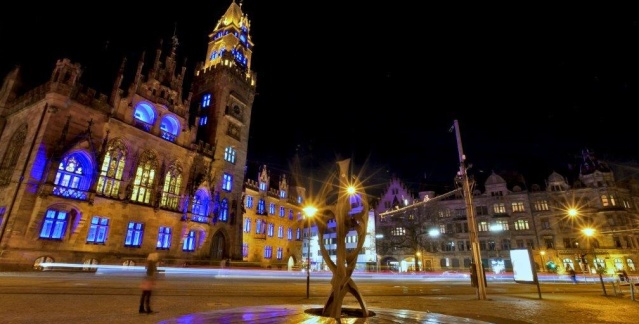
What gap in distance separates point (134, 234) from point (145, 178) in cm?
537

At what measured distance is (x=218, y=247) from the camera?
37.5 meters

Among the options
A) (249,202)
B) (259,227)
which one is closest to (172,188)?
(249,202)

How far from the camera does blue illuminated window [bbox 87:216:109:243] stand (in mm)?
26688

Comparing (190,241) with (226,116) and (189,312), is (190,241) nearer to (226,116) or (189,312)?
(226,116)

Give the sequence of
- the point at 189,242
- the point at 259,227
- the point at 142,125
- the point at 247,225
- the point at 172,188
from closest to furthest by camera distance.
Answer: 1. the point at 142,125
2. the point at 172,188
3. the point at 189,242
4. the point at 247,225
5. the point at 259,227

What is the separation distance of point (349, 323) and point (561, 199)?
60.0 m

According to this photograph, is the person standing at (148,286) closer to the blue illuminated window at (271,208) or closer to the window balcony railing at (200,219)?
the window balcony railing at (200,219)

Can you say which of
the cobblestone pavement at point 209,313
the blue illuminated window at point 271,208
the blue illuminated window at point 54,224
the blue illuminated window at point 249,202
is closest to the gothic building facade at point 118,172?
the blue illuminated window at point 54,224

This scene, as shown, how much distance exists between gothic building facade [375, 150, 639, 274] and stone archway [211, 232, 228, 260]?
2492 centimetres

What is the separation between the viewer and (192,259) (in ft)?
110

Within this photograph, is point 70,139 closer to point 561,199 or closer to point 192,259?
point 192,259

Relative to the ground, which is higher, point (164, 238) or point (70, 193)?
point (70, 193)

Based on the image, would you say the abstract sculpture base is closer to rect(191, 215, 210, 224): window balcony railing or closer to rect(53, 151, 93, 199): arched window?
rect(53, 151, 93, 199): arched window

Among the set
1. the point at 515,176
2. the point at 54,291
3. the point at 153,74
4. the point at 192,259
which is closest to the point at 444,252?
the point at 515,176
